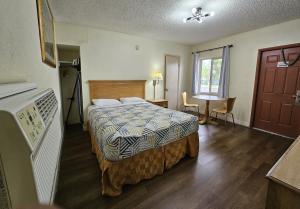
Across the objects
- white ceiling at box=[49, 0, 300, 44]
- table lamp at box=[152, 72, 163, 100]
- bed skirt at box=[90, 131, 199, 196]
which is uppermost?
white ceiling at box=[49, 0, 300, 44]

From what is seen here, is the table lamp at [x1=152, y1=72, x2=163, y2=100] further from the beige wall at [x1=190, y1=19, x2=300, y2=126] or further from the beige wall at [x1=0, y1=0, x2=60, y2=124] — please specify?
the beige wall at [x1=0, y1=0, x2=60, y2=124]

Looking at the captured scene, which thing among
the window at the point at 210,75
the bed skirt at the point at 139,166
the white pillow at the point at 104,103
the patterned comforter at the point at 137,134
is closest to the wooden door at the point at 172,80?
the window at the point at 210,75

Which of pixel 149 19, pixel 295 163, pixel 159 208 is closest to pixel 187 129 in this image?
pixel 159 208

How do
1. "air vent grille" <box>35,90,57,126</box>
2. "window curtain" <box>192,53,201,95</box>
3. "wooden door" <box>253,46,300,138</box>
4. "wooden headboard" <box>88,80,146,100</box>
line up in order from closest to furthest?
1. "air vent grille" <box>35,90,57,126</box>
2. "wooden door" <box>253,46,300,138</box>
3. "wooden headboard" <box>88,80,146,100</box>
4. "window curtain" <box>192,53,201,95</box>

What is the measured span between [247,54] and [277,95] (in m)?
1.25

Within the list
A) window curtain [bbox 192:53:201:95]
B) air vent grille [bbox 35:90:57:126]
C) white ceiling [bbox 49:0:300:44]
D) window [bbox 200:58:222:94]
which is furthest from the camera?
window curtain [bbox 192:53:201:95]

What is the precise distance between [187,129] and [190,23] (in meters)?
2.42

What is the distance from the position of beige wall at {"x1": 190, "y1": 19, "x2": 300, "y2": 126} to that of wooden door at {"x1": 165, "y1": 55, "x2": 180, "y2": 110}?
4.59 feet

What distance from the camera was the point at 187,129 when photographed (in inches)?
88.0

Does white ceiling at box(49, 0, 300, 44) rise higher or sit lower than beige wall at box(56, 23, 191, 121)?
higher

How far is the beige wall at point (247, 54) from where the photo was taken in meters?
3.12

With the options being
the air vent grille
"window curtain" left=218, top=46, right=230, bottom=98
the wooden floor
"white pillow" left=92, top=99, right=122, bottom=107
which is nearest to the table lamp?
"white pillow" left=92, top=99, right=122, bottom=107

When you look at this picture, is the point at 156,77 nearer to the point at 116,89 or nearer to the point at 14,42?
the point at 116,89

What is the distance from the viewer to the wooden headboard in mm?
3605
